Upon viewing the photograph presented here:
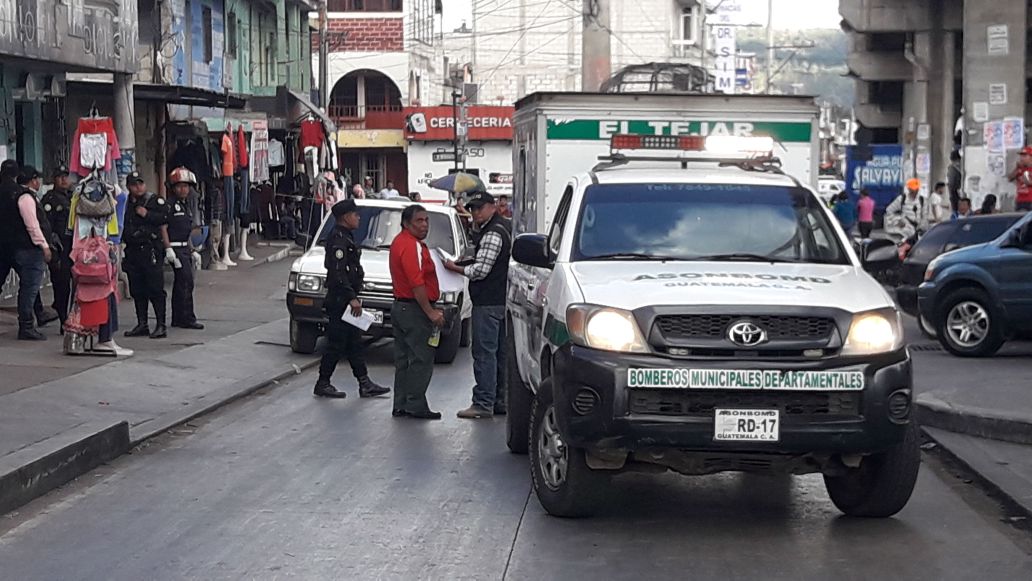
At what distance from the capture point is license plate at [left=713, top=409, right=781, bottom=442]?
25.1ft

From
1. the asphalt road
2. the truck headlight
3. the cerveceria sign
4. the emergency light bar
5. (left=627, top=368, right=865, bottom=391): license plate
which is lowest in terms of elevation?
the asphalt road

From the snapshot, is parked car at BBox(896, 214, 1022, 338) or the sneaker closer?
the sneaker

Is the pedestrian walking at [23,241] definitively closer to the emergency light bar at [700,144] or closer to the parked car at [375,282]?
the parked car at [375,282]

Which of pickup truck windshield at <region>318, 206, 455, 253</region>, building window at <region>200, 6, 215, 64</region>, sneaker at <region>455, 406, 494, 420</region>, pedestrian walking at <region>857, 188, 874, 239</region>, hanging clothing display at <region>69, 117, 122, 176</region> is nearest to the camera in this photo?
sneaker at <region>455, 406, 494, 420</region>

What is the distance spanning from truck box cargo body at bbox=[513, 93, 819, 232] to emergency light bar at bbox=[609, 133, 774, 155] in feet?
8.64

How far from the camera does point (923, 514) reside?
28.7 ft

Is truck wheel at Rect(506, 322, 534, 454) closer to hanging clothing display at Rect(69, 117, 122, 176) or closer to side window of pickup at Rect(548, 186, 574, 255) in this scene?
side window of pickup at Rect(548, 186, 574, 255)

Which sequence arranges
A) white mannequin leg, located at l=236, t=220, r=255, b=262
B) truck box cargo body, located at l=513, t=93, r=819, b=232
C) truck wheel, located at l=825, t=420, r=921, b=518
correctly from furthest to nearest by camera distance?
white mannequin leg, located at l=236, t=220, r=255, b=262
truck box cargo body, located at l=513, t=93, r=819, b=232
truck wheel, located at l=825, t=420, r=921, b=518

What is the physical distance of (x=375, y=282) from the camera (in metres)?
16.9

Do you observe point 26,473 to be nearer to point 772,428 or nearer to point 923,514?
point 772,428

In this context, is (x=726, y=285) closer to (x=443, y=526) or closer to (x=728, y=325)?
(x=728, y=325)

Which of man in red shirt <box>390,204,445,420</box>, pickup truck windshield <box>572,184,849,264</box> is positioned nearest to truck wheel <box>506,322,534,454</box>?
man in red shirt <box>390,204,445,420</box>

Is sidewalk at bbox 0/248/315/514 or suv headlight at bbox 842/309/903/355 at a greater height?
suv headlight at bbox 842/309/903/355

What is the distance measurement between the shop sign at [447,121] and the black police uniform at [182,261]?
2003 inches
